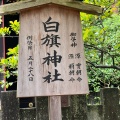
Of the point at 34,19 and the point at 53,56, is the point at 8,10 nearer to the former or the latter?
the point at 34,19

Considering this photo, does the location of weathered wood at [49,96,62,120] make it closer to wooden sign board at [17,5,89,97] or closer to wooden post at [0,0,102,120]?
wooden post at [0,0,102,120]

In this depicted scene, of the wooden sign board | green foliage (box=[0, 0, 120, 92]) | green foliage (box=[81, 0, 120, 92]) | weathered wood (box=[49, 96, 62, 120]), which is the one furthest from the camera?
green foliage (box=[81, 0, 120, 92])

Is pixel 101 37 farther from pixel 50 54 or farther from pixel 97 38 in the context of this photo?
pixel 50 54

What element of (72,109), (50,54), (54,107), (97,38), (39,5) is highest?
(39,5)

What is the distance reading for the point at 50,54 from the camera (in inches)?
143

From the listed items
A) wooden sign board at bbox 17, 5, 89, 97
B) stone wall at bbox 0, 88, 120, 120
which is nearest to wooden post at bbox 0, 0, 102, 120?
wooden sign board at bbox 17, 5, 89, 97

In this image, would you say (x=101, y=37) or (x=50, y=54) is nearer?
(x=50, y=54)

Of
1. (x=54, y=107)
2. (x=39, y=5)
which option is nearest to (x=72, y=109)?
(x=54, y=107)

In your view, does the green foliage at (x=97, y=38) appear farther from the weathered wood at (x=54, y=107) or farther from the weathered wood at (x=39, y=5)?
the weathered wood at (x=54, y=107)

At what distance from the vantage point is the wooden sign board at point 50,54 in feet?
11.7

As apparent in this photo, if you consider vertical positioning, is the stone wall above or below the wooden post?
below

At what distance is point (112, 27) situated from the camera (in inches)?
200

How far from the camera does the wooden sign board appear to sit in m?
3.57

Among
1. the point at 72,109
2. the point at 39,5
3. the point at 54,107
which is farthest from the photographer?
the point at 72,109
